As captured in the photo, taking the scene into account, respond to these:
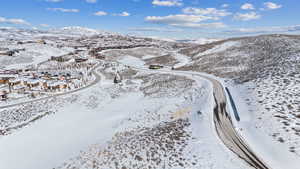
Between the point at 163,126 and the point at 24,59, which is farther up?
the point at 24,59

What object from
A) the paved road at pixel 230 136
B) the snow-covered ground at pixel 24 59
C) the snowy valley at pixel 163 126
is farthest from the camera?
the snow-covered ground at pixel 24 59

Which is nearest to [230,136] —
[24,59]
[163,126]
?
[163,126]

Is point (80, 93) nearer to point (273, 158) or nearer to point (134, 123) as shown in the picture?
point (134, 123)

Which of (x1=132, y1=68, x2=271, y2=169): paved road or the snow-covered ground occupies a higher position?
the snow-covered ground

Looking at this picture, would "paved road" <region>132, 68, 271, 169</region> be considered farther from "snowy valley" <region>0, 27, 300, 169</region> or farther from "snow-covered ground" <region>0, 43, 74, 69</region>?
"snow-covered ground" <region>0, 43, 74, 69</region>

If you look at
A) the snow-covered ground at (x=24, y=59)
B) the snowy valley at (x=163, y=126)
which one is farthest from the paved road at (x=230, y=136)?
the snow-covered ground at (x=24, y=59)

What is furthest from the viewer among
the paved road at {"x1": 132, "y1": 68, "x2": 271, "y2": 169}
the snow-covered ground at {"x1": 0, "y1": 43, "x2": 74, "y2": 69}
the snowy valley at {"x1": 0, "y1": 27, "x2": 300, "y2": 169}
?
the snow-covered ground at {"x1": 0, "y1": 43, "x2": 74, "y2": 69}

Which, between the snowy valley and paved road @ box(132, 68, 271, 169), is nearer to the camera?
paved road @ box(132, 68, 271, 169)

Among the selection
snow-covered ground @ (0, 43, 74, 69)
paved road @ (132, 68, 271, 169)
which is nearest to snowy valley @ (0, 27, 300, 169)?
paved road @ (132, 68, 271, 169)

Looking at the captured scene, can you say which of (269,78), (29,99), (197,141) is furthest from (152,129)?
(29,99)

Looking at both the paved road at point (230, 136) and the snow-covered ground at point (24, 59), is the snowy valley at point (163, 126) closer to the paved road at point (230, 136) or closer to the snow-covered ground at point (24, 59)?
the paved road at point (230, 136)

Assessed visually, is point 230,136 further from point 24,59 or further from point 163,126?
point 24,59
